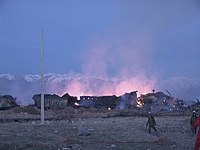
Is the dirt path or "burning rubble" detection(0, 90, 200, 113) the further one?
"burning rubble" detection(0, 90, 200, 113)

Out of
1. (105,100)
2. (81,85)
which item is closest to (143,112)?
(105,100)

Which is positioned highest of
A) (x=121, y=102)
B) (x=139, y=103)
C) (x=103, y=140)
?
(x=121, y=102)

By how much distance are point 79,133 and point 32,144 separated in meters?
3.73

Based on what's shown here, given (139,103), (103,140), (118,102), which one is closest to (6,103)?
(118,102)

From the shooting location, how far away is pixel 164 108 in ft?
138

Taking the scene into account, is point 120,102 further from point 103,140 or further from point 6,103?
point 103,140

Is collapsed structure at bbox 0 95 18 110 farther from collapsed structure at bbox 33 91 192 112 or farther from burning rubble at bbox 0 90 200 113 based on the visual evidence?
collapsed structure at bbox 33 91 192 112

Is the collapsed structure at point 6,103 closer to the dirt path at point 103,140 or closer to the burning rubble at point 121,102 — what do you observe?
the burning rubble at point 121,102

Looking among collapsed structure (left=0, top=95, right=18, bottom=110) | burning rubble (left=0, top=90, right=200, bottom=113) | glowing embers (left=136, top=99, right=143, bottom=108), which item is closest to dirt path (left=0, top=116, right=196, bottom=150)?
burning rubble (left=0, top=90, right=200, bottom=113)

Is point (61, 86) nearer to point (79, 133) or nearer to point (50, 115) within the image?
point (50, 115)

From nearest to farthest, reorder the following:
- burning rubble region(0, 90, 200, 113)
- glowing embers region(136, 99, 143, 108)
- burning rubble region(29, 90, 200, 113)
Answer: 1. burning rubble region(0, 90, 200, 113)
2. burning rubble region(29, 90, 200, 113)
3. glowing embers region(136, 99, 143, 108)

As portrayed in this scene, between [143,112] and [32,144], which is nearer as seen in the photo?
[32,144]

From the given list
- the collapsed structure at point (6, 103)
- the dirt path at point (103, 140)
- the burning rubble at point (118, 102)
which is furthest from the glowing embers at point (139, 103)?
the dirt path at point (103, 140)

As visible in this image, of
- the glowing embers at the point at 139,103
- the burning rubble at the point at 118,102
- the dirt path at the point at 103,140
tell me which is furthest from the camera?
the glowing embers at the point at 139,103
